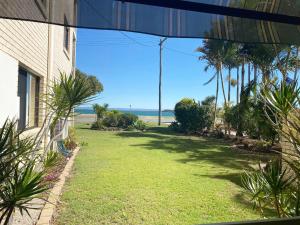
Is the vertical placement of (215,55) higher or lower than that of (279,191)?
higher

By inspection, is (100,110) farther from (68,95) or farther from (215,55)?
(68,95)

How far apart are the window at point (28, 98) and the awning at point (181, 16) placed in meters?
5.12

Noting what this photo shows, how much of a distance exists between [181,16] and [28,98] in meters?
6.81

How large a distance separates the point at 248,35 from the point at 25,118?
6.53 metres

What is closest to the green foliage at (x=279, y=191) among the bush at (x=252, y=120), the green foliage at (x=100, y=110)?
the bush at (x=252, y=120)

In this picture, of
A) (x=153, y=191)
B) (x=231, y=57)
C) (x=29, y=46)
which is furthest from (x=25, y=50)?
(x=231, y=57)

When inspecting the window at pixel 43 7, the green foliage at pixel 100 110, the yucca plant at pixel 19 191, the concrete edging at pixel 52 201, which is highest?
the window at pixel 43 7

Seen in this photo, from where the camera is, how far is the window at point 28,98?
7455 millimetres

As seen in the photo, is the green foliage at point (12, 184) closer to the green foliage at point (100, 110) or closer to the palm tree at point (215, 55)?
the palm tree at point (215, 55)

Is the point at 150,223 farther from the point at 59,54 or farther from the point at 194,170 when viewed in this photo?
the point at 59,54

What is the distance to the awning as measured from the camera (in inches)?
80.5

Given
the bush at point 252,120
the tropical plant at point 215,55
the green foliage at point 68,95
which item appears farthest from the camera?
the tropical plant at point 215,55

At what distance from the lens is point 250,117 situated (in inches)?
700

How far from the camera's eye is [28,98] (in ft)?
27.3
